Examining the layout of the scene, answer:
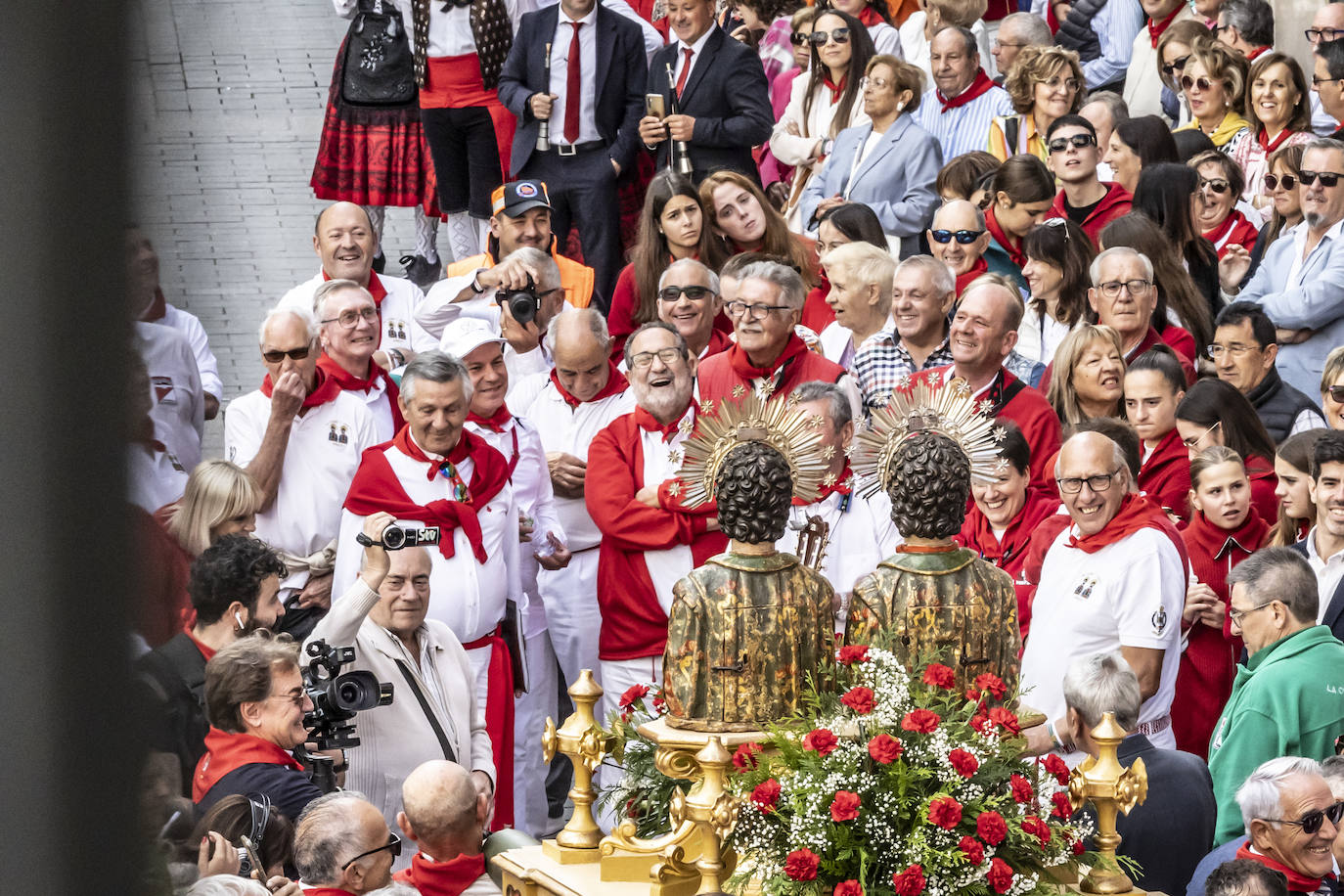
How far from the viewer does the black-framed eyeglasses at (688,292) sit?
706 centimetres

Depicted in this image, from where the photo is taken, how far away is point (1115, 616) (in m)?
5.07

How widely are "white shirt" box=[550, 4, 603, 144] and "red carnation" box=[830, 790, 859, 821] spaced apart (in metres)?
6.91

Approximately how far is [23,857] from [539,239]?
733 centimetres

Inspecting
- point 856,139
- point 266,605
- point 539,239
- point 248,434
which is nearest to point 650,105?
point 856,139

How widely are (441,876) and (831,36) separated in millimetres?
6527

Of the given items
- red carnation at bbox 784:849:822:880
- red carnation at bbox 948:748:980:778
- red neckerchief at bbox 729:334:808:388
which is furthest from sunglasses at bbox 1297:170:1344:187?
red carnation at bbox 784:849:822:880

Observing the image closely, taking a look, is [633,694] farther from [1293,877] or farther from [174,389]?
[174,389]

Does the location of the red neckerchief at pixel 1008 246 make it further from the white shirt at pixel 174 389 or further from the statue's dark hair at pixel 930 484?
the white shirt at pixel 174 389

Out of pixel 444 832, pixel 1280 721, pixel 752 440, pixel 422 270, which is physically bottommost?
pixel 444 832

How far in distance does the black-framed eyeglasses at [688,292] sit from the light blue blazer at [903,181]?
1.97 metres

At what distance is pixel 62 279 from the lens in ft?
1.10

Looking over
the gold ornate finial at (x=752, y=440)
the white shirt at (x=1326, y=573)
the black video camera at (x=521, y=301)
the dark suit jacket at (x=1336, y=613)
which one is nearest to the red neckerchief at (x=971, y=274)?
the black video camera at (x=521, y=301)

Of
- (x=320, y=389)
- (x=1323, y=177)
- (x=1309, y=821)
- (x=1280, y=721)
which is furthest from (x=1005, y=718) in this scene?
Answer: (x=1323, y=177)

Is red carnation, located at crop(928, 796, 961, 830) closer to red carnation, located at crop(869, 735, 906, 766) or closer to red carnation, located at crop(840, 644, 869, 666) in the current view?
red carnation, located at crop(869, 735, 906, 766)
